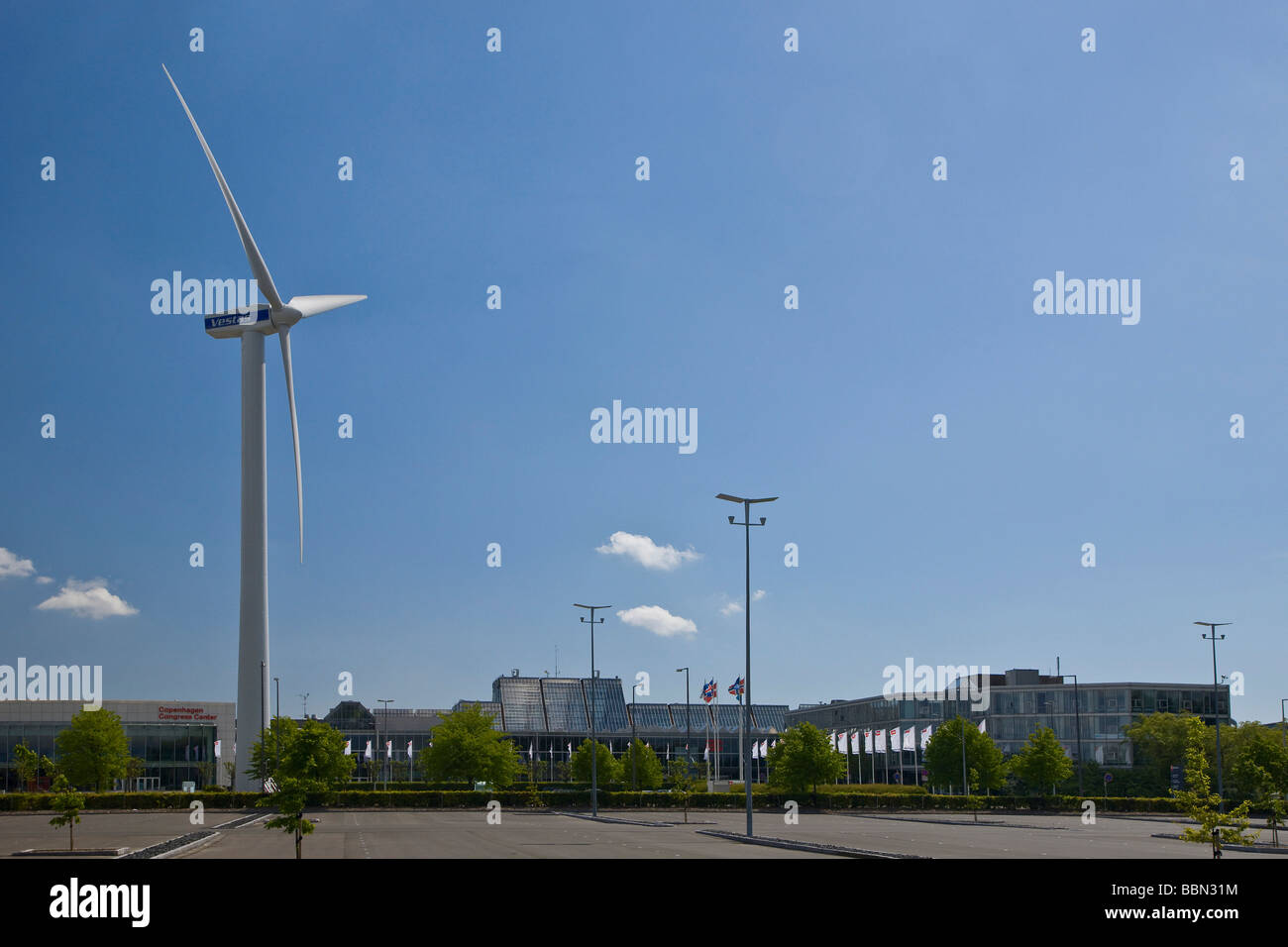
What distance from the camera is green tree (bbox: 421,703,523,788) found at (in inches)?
3932

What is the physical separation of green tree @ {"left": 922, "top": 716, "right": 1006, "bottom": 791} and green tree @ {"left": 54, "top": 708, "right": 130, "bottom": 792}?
229 feet

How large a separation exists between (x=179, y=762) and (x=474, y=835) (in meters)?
101

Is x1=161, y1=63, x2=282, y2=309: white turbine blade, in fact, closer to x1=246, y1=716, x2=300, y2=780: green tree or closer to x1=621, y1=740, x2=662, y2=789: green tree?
x1=246, y1=716, x2=300, y2=780: green tree

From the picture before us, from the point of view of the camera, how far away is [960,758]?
10456cm

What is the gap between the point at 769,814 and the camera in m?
86.7

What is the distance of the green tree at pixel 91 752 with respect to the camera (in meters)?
104

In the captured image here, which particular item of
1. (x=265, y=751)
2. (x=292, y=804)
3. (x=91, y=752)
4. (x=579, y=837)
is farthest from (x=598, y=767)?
(x=292, y=804)

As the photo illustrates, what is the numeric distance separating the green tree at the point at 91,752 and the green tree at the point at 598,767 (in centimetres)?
4140

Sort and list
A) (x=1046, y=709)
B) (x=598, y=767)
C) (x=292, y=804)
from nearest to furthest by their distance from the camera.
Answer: (x=292, y=804), (x=598, y=767), (x=1046, y=709)

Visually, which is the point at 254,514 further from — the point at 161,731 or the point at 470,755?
the point at 161,731

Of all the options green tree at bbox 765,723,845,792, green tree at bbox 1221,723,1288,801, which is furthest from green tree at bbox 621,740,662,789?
green tree at bbox 1221,723,1288,801

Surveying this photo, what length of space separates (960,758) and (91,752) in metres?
74.0
